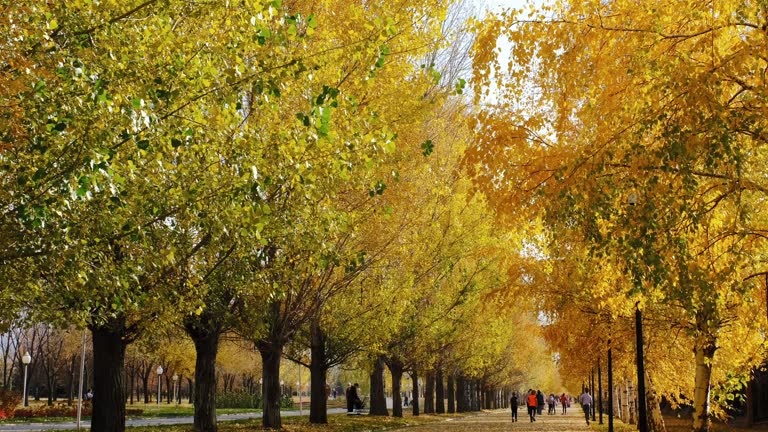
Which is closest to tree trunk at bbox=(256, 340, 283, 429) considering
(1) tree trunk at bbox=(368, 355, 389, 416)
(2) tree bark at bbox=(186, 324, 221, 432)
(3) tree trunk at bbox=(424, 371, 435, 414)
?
(2) tree bark at bbox=(186, 324, 221, 432)

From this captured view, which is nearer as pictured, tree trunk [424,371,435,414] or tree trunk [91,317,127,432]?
tree trunk [91,317,127,432]

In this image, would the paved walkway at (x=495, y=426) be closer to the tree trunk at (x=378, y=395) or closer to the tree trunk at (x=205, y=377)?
the tree trunk at (x=378, y=395)

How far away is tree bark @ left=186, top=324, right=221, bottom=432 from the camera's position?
17297mm

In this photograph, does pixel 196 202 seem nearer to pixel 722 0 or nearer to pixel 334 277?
pixel 722 0

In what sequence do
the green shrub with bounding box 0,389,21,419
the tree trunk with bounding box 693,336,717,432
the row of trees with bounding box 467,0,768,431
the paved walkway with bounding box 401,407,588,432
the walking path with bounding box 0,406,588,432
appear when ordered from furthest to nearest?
the green shrub with bounding box 0,389,21,419 → the paved walkway with bounding box 401,407,588,432 → the walking path with bounding box 0,406,588,432 → the tree trunk with bounding box 693,336,717,432 → the row of trees with bounding box 467,0,768,431

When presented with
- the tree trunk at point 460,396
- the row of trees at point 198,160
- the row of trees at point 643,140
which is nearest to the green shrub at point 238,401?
the tree trunk at point 460,396

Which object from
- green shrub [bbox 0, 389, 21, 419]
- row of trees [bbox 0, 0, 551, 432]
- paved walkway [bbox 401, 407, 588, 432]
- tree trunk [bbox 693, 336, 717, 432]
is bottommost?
paved walkway [bbox 401, 407, 588, 432]

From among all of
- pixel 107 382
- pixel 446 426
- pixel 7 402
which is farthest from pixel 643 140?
pixel 7 402

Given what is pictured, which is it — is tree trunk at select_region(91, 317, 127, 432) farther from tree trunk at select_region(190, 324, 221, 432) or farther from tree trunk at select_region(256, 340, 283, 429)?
tree trunk at select_region(256, 340, 283, 429)

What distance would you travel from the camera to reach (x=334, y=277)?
64.8ft

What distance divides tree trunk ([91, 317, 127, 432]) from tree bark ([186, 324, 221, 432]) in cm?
269

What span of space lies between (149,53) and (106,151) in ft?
9.49

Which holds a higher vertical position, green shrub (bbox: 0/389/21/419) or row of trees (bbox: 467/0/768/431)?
row of trees (bbox: 467/0/768/431)

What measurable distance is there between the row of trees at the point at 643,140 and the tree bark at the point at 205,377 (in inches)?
369
